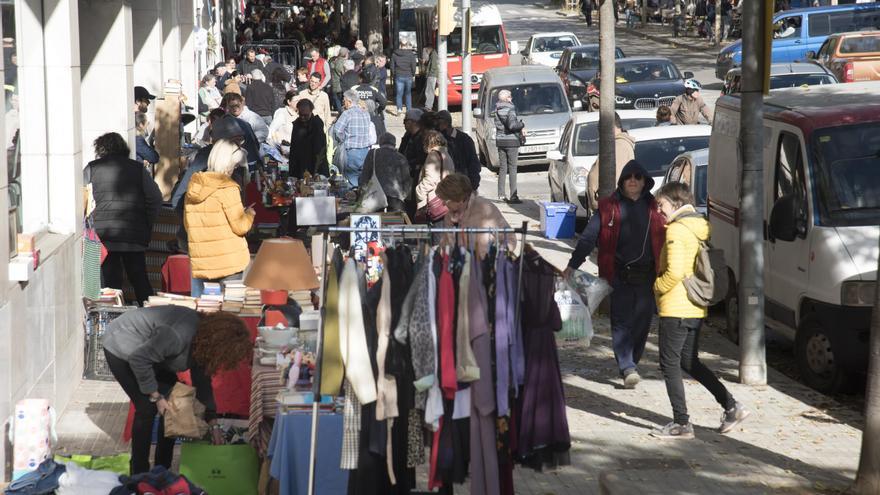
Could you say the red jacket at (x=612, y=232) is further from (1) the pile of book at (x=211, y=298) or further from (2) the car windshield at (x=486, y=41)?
(2) the car windshield at (x=486, y=41)

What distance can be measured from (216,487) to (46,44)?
438 centimetres

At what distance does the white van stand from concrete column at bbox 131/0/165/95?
10.0m

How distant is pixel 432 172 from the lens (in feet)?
45.3

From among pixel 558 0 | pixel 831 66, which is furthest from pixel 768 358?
pixel 558 0

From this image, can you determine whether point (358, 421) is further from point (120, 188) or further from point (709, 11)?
point (709, 11)

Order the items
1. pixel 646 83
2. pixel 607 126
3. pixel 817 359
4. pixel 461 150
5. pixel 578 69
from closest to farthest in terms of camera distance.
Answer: pixel 817 359 → pixel 607 126 → pixel 461 150 → pixel 646 83 → pixel 578 69

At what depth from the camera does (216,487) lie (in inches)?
324

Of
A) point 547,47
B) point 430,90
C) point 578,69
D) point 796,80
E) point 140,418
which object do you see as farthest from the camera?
point 547,47

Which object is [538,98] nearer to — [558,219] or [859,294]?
[558,219]

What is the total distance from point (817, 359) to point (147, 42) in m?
11.7

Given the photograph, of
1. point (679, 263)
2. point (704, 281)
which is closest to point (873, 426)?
point (704, 281)

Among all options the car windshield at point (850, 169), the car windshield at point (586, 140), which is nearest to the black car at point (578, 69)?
the car windshield at point (586, 140)

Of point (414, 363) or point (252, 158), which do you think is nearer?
point (414, 363)

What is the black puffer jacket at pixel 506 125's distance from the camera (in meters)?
22.2
